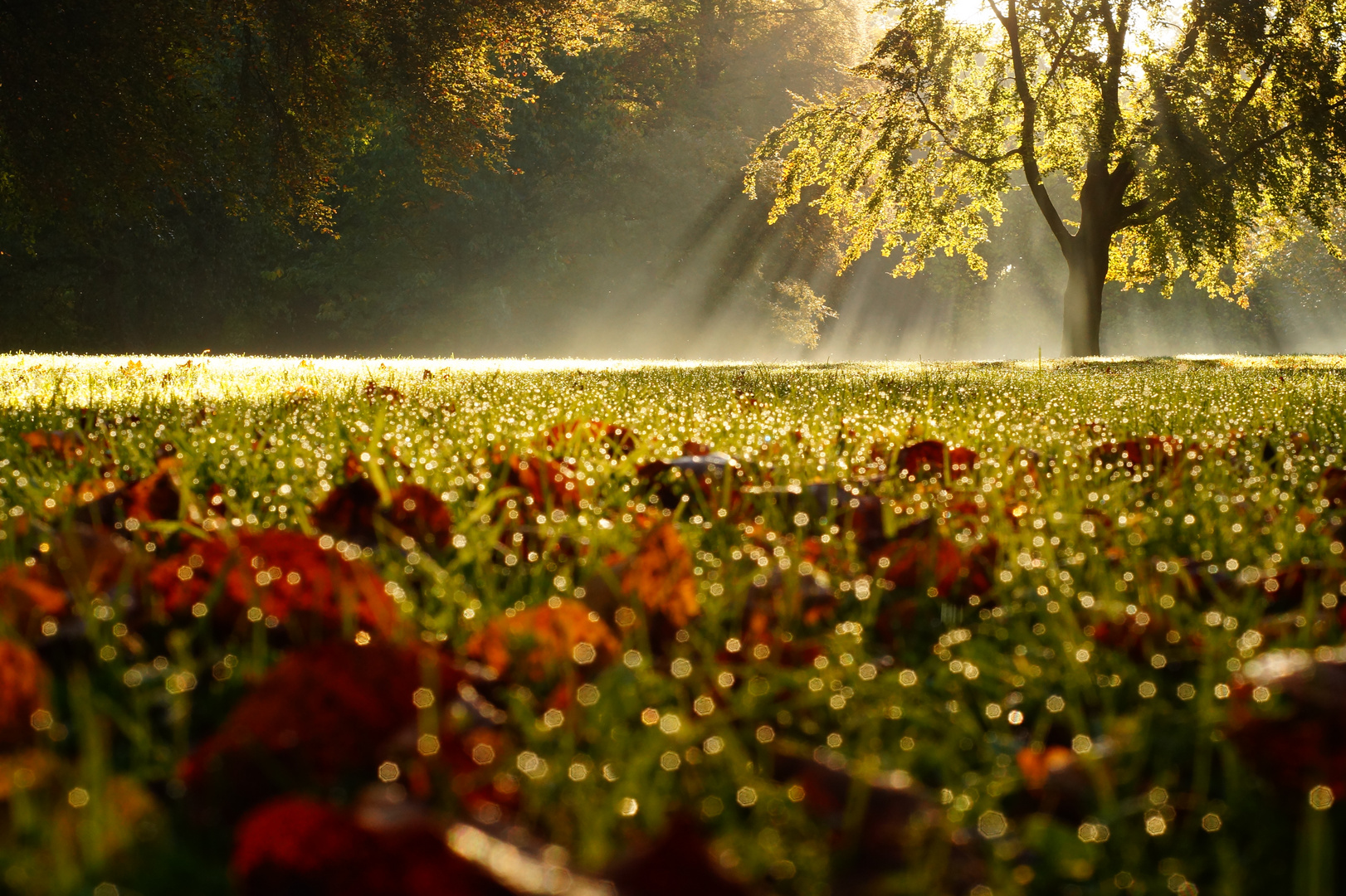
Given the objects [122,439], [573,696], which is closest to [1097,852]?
[573,696]

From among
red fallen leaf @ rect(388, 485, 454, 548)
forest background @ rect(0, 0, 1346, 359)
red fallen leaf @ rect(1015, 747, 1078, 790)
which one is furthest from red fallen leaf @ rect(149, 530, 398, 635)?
forest background @ rect(0, 0, 1346, 359)

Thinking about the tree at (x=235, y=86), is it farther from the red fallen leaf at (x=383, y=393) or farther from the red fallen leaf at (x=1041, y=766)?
the red fallen leaf at (x=1041, y=766)

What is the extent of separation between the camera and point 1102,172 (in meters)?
20.0

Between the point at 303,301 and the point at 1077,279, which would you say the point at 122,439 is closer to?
the point at 1077,279

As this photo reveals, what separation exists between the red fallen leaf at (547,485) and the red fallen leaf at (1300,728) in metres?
1.21

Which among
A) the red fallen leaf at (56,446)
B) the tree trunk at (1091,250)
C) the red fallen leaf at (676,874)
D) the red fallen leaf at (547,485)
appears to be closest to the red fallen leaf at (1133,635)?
the red fallen leaf at (676,874)

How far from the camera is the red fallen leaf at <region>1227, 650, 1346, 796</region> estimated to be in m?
0.78

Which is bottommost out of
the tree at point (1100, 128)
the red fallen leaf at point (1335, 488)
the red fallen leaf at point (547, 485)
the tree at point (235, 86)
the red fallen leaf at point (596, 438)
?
the red fallen leaf at point (547, 485)

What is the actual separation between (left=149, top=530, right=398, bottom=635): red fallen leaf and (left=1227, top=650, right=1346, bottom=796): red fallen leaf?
827 millimetres

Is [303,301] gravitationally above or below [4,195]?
above

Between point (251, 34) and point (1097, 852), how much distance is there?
43.2 ft

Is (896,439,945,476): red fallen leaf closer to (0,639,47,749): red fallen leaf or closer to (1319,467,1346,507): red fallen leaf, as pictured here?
(1319,467,1346,507): red fallen leaf

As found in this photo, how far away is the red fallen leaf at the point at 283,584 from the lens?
41.6 inches

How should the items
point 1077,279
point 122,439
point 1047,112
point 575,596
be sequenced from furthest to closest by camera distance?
point 1077,279 < point 1047,112 < point 122,439 < point 575,596
